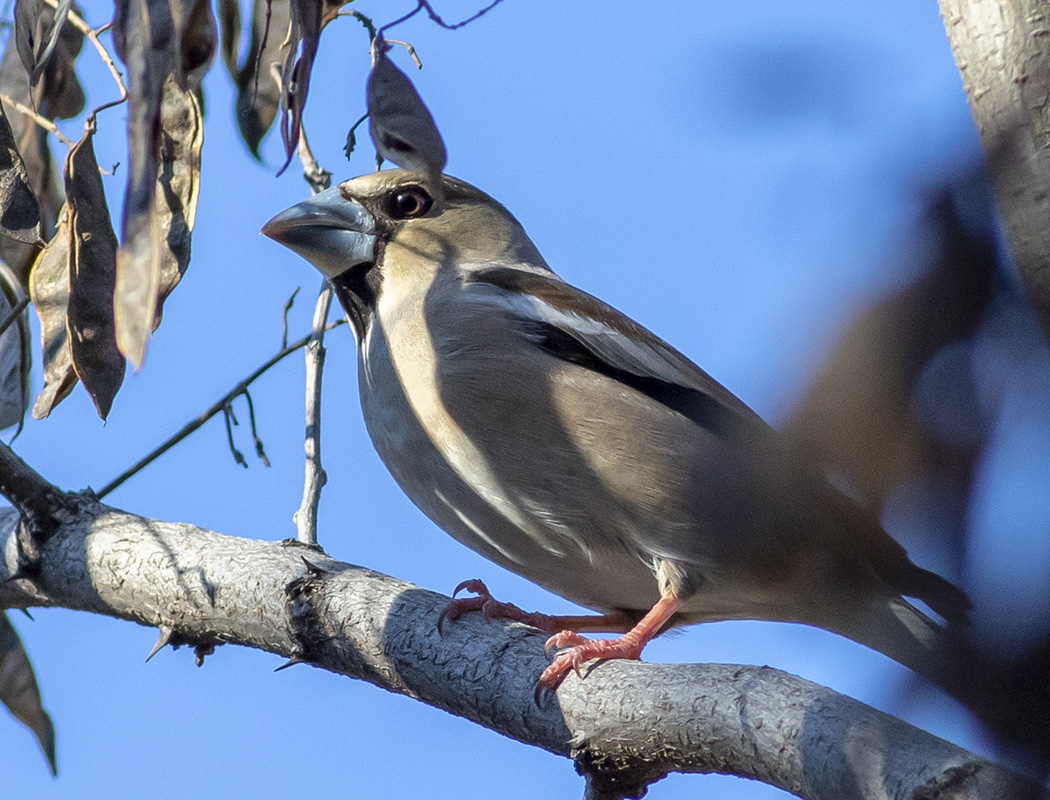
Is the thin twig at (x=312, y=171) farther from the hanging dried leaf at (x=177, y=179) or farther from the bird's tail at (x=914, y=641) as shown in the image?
the bird's tail at (x=914, y=641)

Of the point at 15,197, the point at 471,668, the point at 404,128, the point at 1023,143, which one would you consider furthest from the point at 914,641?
the point at 15,197

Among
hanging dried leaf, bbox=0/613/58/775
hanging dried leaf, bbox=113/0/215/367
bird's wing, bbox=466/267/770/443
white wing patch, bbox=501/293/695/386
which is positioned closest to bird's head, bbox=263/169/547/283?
bird's wing, bbox=466/267/770/443

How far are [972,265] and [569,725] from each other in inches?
87.0

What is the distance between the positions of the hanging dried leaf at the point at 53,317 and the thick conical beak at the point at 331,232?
1217 millimetres

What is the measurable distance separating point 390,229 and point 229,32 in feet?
3.49

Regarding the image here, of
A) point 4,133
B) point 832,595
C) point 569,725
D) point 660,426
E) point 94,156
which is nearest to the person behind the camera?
point 832,595

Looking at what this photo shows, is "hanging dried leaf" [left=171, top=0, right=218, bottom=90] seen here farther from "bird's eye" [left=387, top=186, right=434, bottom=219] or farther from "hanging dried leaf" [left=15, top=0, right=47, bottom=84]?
"bird's eye" [left=387, top=186, right=434, bottom=219]

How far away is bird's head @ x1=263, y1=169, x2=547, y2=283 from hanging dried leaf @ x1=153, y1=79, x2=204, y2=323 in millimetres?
913

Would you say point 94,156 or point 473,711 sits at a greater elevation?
point 94,156

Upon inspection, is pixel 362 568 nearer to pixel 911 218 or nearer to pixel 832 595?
pixel 832 595

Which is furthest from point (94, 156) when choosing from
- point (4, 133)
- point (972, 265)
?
point (972, 265)

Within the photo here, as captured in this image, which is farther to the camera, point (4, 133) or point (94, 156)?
→ point (4, 133)

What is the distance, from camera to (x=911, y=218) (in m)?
0.92

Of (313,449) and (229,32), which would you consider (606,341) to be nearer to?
(313,449)
